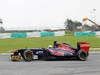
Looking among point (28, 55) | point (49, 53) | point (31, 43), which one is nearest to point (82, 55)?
point (49, 53)

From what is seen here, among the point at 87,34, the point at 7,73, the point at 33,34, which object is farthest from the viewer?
the point at 87,34

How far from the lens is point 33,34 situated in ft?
133

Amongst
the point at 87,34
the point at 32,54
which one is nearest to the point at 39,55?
the point at 32,54

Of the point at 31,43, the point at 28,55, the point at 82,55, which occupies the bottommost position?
the point at 31,43

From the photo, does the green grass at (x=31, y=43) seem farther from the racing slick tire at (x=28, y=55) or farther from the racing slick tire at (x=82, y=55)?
the racing slick tire at (x=82, y=55)

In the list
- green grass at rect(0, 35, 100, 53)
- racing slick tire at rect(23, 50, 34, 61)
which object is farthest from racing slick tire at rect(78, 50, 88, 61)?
green grass at rect(0, 35, 100, 53)

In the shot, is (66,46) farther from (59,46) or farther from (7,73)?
(7,73)

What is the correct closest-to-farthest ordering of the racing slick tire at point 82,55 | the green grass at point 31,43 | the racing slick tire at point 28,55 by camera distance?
1. the racing slick tire at point 28,55
2. the racing slick tire at point 82,55
3. the green grass at point 31,43

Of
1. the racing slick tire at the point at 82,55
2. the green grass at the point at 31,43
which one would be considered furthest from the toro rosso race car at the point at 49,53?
the green grass at the point at 31,43

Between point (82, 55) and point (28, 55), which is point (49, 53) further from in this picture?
point (82, 55)

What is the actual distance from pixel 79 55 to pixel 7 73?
400 centimetres

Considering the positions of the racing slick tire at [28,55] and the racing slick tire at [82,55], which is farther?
the racing slick tire at [82,55]

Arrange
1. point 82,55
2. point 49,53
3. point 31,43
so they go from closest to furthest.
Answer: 1. point 49,53
2. point 82,55
3. point 31,43

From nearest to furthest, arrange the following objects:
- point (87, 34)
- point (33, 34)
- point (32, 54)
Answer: point (32, 54)
point (33, 34)
point (87, 34)
